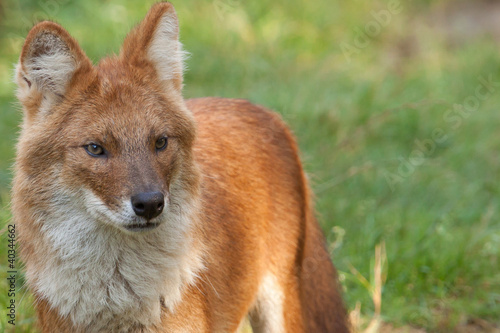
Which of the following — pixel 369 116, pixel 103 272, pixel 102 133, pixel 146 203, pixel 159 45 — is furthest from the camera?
pixel 369 116

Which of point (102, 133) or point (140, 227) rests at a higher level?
point (102, 133)

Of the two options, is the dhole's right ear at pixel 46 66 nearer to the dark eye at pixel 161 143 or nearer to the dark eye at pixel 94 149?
the dark eye at pixel 94 149

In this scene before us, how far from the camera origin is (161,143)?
341 centimetres

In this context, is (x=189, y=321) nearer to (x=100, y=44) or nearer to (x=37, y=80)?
(x=37, y=80)

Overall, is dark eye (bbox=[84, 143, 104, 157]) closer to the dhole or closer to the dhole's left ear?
the dhole

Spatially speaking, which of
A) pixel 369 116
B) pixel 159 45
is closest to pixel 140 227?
pixel 159 45

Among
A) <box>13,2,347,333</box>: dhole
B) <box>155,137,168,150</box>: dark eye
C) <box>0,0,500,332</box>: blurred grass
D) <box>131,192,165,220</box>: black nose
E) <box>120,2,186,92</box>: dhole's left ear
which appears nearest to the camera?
<box>131,192,165,220</box>: black nose

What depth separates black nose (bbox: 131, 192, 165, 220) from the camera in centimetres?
308

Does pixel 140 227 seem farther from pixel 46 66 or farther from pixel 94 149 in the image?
pixel 46 66

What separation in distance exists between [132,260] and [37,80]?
959mm

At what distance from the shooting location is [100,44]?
28.1 ft

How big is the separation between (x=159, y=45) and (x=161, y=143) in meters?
0.54

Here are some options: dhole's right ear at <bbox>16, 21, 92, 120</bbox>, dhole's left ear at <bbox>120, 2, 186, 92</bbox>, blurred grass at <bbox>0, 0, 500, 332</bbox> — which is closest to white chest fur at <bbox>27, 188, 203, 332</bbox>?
dhole's right ear at <bbox>16, 21, 92, 120</bbox>

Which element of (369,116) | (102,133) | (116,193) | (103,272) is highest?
(102,133)
